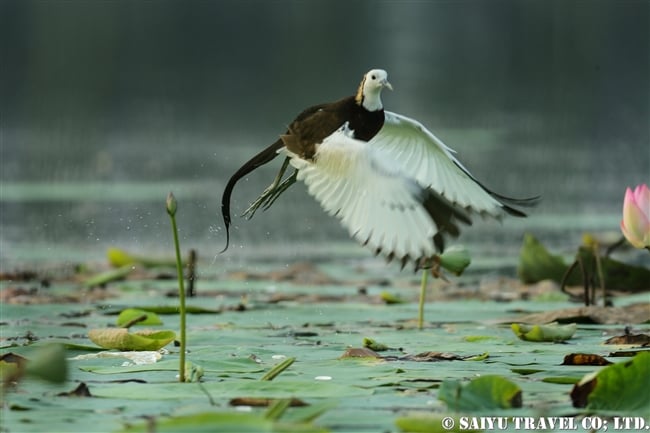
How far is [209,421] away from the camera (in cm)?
212

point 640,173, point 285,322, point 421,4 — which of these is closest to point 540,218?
point 640,173

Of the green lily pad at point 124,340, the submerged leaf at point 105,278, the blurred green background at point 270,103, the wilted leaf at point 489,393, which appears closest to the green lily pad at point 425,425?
the wilted leaf at point 489,393

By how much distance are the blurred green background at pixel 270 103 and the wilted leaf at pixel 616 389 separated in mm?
4649

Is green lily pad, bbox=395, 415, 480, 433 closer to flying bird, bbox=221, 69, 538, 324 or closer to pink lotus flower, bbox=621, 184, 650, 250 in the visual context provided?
flying bird, bbox=221, 69, 538, 324

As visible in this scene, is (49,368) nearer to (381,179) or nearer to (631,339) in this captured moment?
(381,179)

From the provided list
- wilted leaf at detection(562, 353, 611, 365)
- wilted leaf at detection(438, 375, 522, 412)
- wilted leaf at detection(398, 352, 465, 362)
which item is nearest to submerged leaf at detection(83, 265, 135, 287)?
wilted leaf at detection(398, 352, 465, 362)

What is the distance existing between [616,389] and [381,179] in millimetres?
1123

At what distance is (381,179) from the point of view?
11.7 feet

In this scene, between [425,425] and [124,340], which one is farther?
[124,340]

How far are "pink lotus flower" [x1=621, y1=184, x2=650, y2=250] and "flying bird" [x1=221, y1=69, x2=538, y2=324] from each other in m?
0.33

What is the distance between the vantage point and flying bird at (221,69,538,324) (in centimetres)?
343

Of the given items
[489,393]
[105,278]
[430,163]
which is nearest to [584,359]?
[489,393]

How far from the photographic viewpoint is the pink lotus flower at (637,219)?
3.66m

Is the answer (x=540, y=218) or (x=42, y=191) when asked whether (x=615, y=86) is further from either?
(x=42, y=191)
